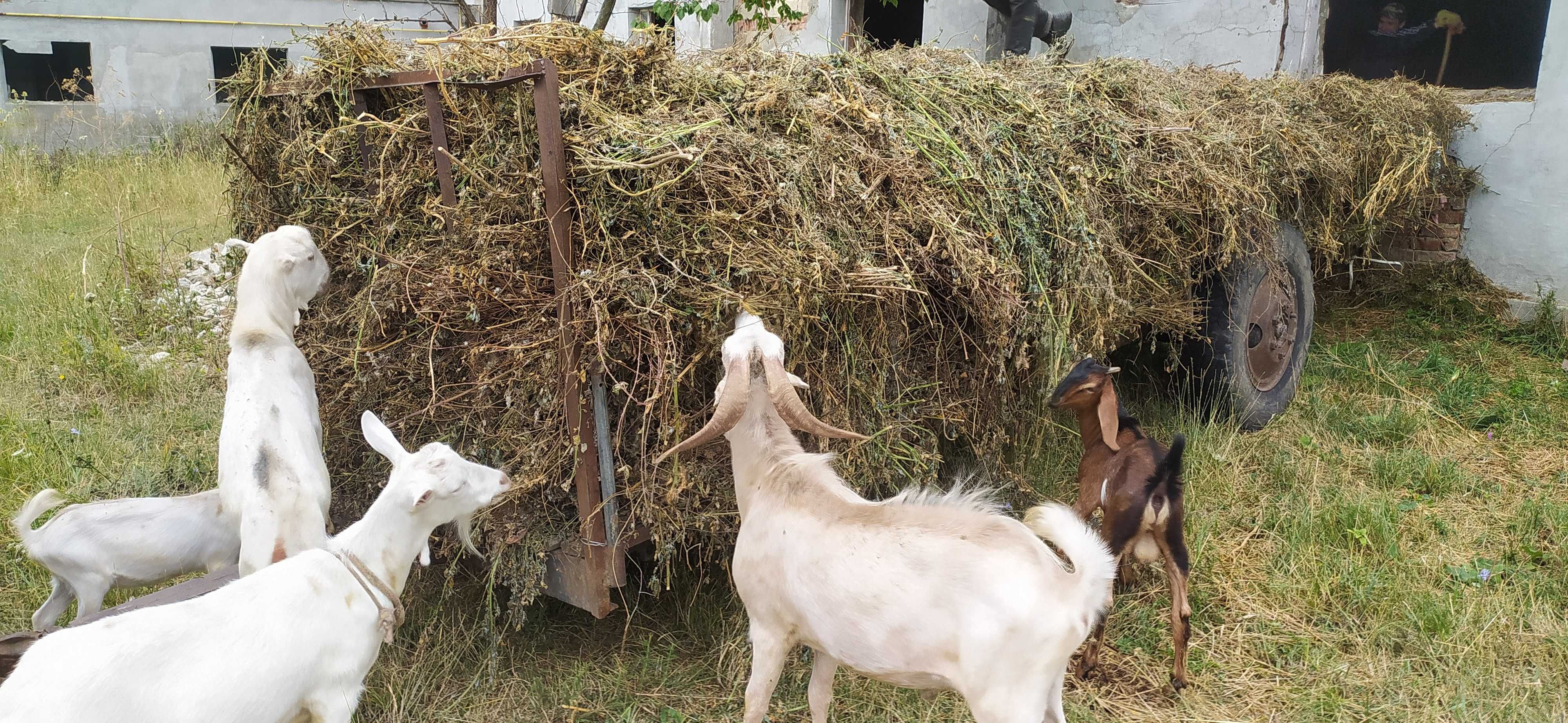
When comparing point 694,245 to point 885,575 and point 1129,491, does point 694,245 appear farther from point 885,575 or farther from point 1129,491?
→ point 1129,491

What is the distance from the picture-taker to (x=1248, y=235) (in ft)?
15.2

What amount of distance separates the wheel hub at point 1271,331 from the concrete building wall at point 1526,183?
121 inches

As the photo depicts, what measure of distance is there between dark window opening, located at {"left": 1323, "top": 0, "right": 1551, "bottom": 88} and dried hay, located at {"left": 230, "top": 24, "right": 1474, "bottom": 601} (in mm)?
4839

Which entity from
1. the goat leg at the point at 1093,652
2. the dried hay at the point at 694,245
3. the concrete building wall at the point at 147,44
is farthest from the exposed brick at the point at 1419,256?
the concrete building wall at the point at 147,44

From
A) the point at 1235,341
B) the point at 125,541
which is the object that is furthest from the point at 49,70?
the point at 1235,341

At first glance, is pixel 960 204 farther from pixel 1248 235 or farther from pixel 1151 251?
pixel 1248 235

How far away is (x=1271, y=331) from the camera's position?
17.4 ft

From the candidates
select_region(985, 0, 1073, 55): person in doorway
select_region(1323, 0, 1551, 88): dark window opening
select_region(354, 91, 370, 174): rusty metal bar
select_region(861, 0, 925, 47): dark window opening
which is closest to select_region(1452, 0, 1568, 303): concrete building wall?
select_region(1323, 0, 1551, 88): dark window opening

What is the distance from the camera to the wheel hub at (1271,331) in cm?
518

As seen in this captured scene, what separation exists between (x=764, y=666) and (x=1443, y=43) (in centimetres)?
782

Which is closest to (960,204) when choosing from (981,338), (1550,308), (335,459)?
(981,338)

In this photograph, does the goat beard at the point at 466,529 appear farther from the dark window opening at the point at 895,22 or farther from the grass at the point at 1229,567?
the dark window opening at the point at 895,22

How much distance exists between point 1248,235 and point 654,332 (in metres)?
3.20

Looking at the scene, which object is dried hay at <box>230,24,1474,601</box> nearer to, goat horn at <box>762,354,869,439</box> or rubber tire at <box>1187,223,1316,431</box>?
goat horn at <box>762,354,869,439</box>
